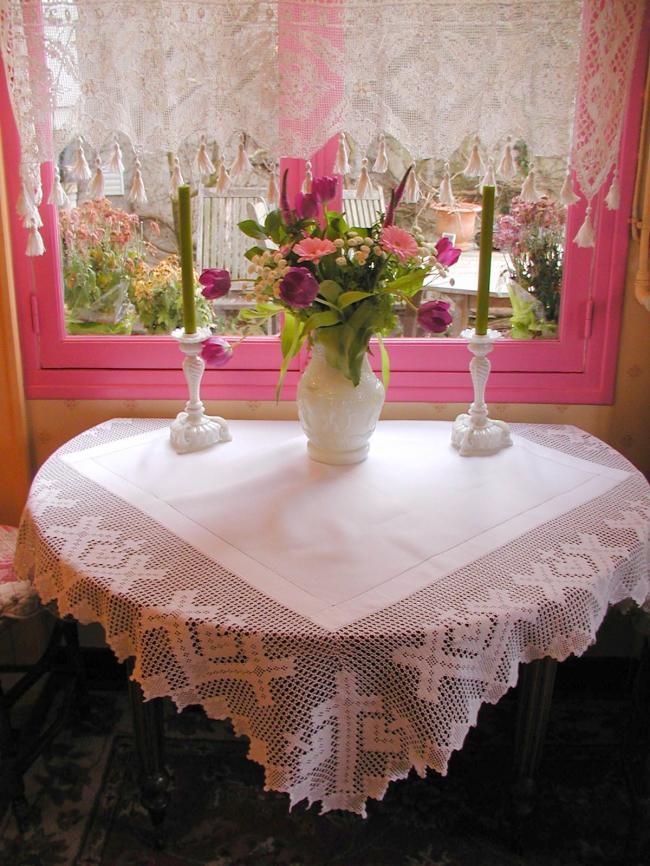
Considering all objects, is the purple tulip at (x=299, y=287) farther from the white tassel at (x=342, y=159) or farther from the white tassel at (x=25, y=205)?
the white tassel at (x=25, y=205)

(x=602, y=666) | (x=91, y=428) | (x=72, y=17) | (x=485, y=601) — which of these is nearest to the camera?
(x=485, y=601)

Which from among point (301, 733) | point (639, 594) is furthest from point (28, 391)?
point (639, 594)

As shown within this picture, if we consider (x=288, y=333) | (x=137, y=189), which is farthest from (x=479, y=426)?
(x=137, y=189)

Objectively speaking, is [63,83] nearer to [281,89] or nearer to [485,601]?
[281,89]

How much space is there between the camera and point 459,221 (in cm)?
195

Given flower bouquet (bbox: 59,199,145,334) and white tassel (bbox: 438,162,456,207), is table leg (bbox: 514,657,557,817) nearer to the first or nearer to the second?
white tassel (bbox: 438,162,456,207)

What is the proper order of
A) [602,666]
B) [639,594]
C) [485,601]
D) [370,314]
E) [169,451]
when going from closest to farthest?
[485,601] < [639,594] < [370,314] < [169,451] < [602,666]

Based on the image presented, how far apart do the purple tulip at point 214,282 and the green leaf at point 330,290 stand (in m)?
0.22

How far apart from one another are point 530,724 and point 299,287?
882 millimetres

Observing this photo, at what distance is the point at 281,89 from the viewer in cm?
168

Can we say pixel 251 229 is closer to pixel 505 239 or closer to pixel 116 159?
pixel 116 159

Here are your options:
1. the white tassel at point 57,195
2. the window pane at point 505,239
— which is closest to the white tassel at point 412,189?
the window pane at point 505,239

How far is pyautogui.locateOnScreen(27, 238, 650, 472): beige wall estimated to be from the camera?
79.0 inches

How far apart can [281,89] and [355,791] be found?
1276 millimetres
